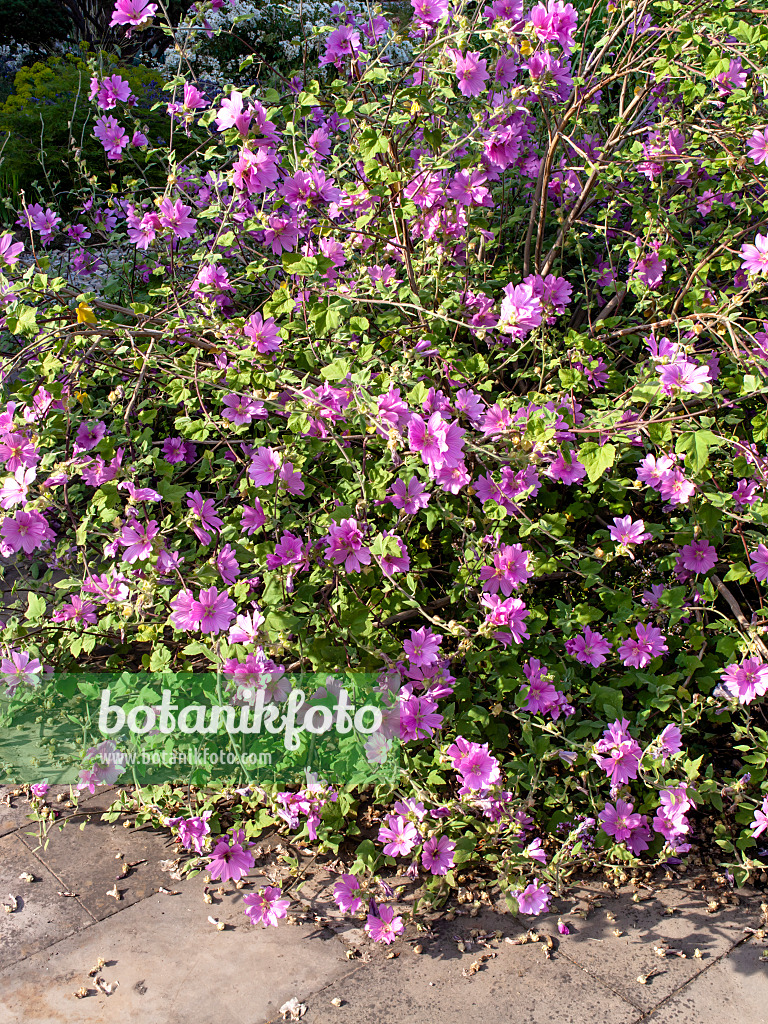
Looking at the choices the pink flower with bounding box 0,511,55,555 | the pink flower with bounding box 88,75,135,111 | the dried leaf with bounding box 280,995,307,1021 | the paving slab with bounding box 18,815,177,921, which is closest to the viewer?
the dried leaf with bounding box 280,995,307,1021

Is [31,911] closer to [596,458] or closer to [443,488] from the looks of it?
[443,488]

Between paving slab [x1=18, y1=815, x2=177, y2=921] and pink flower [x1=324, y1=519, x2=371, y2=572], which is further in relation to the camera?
paving slab [x1=18, y1=815, x2=177, y2=921]

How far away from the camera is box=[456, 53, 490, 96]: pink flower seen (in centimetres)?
203

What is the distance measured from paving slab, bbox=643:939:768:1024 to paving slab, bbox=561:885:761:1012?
2 cm

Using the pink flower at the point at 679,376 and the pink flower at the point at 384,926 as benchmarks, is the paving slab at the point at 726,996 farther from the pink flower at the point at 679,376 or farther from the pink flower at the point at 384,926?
the pink flower at the point at 679,376

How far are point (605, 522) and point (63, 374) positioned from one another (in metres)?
1.56

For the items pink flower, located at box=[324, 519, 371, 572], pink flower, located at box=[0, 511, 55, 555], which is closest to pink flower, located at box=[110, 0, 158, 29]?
pink flower, located at box=[0, 511, 55, 555]

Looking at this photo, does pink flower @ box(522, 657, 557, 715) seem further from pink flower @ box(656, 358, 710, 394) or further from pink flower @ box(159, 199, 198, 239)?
pink flower @ box(159, 199, 198, 239)

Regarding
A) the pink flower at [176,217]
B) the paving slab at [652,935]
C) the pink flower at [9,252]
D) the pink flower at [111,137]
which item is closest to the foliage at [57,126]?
the pink flower at [111,137]

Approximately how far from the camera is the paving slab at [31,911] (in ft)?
6.04

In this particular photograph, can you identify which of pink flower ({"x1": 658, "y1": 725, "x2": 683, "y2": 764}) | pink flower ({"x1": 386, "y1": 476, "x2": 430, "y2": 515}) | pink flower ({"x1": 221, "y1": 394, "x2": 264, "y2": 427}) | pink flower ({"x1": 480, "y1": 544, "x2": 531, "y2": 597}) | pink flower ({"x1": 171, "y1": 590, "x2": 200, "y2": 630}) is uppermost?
pink flower ({"x1": 221, "y1": 394, "x2": 264, "y2": 427})

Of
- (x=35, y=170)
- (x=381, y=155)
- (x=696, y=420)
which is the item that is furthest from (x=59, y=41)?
(x=696, y=420)

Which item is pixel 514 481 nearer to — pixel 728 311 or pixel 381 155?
pixel 728 311

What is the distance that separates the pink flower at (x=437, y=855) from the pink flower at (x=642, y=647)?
0.65 metres
